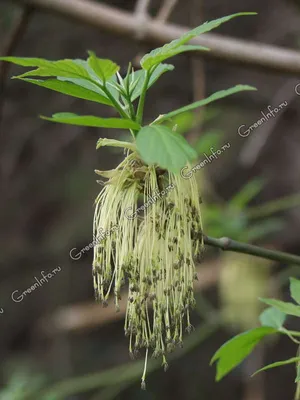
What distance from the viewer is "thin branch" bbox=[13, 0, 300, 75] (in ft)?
3.85

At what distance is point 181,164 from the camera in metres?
0.53

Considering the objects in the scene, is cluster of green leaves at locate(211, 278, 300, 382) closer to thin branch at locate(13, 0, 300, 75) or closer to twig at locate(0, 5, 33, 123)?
thin branch at locate(13, 0, 300, 75)

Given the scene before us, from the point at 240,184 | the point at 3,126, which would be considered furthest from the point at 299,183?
the point at 3,126

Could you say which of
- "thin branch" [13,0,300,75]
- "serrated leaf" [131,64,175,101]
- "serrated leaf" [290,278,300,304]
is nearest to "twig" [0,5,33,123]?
"thin branch" [13,0,300,75]

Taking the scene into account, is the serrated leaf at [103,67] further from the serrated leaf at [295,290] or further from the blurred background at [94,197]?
the blurred background at [94,197]

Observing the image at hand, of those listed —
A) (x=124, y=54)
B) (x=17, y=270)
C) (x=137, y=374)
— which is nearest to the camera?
(x=137, y=374)

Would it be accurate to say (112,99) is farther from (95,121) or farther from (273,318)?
(273,318)

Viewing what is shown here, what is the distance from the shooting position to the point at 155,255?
655 mm

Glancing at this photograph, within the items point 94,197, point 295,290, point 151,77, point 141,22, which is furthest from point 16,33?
point 94,197

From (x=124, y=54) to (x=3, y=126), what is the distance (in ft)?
1.80

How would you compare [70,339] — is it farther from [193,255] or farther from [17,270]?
[193,255]

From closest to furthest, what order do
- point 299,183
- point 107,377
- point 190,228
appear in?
point 190,228 → point 107,377 → point 299,183

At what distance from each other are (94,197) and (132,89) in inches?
83.0

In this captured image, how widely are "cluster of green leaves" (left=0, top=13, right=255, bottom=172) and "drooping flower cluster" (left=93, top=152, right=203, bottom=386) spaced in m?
0.06
